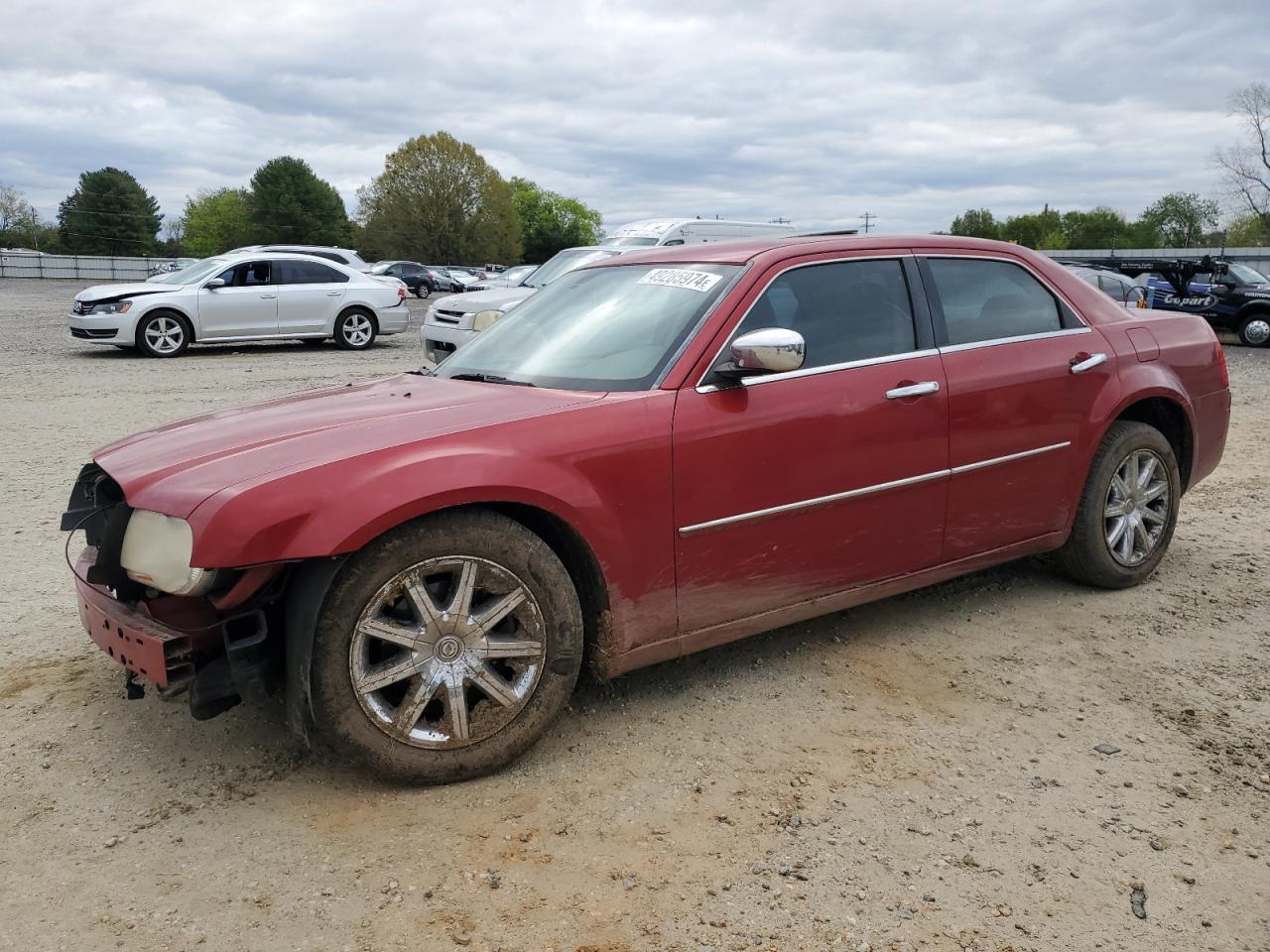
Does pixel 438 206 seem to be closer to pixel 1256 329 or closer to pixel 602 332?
pixel 1256 329

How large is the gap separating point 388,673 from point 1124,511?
11.4ft

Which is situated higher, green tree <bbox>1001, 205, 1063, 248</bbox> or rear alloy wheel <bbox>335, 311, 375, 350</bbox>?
green tree <bbox>1001, 205, 1063, 248</bbox>

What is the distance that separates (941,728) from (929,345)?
148 cm

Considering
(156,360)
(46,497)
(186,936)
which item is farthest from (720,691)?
(156,360)

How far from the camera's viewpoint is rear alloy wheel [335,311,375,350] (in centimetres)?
1680

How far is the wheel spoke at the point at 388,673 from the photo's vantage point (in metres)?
2.94

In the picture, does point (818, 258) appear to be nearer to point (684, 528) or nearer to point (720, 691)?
point (684, 528)

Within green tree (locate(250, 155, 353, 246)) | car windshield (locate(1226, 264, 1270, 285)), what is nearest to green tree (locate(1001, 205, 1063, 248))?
green tree (locate(250, 155, 353, 246))

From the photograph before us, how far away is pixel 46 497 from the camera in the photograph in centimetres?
652

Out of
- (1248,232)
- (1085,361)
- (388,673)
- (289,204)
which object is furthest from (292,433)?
(289,204)

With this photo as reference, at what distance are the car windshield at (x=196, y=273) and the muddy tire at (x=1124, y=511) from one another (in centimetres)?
1407

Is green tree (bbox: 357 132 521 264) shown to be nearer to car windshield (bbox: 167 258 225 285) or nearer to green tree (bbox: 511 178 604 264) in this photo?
green tree (bbox: 511 178 604 264)

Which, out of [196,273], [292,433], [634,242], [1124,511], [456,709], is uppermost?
[634,242]

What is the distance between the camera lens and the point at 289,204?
87438 millimetres
